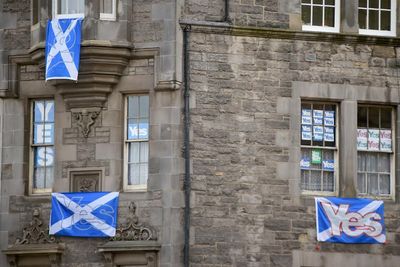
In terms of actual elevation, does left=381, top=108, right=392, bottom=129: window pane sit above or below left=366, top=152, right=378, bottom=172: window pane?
above

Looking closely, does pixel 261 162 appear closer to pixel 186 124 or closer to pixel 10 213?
pixel 186 124

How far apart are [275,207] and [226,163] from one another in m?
1.47

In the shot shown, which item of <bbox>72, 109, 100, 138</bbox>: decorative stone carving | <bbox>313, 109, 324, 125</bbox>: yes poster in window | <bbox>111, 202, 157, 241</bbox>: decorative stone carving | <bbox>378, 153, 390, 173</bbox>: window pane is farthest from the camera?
<bbox>378, 153, 390, 173</bbox>: window pane

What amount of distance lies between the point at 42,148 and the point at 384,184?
7.73 meters

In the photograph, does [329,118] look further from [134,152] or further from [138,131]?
[134,152]

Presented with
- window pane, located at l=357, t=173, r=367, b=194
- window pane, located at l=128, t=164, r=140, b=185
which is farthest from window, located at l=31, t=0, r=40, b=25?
window pane, located at l=357, t=173, r=367, b=194

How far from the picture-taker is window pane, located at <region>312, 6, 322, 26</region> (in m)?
33.3

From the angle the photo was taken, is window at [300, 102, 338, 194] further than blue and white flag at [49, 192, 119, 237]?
Yes

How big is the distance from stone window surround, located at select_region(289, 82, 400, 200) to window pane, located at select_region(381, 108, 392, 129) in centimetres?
20

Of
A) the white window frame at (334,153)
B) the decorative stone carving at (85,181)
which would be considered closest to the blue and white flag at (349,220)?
the white window frame at (334,153)

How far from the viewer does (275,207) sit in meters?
32.2

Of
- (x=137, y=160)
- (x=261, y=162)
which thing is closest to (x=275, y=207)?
(x=261, y=162)

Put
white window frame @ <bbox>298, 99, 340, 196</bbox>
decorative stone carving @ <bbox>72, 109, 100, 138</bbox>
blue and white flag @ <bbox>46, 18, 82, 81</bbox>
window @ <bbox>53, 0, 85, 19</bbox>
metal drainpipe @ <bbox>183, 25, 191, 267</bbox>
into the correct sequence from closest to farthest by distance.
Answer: metal drainpipe @ <bbox>183, 25, 191, 267</bbox>
blue and white flag @ <bbox>46, 18, 82, 81</bbox>
decorative stone carving @ <bbox>72, 109, 100, 138</bbox>
window @ <bbox>53, 0, 85, 19</bbox>
white window frame @ <bbox>298, 99, 340, 196</bbox>

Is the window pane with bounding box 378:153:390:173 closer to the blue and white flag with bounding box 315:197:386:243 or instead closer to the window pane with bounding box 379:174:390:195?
the window pane with bounding box 379:174:390:195
